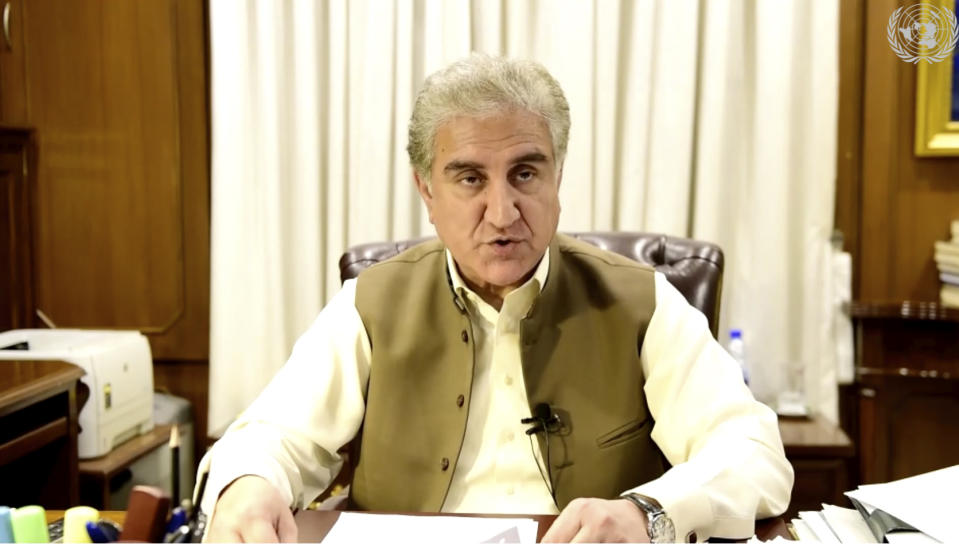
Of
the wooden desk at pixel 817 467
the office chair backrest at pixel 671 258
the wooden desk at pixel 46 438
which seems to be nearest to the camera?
the office chair backrest at pixel 671 258

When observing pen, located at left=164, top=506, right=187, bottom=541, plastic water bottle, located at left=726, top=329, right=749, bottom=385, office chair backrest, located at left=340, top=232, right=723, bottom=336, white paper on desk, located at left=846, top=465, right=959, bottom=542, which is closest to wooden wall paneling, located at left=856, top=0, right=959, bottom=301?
plastic water bottle, located at left=726, top=329, right=749, bottom=385

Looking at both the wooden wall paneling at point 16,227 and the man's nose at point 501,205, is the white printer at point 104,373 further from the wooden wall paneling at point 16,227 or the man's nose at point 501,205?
the man's nose at point 501,205

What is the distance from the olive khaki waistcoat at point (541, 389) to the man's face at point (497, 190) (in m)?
0.11

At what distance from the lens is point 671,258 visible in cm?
188

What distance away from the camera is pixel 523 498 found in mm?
1478

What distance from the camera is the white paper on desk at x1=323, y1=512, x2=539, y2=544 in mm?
1007

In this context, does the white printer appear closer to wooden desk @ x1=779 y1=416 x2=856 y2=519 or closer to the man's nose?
the man's nose

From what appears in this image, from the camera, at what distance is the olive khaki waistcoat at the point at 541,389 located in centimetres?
146

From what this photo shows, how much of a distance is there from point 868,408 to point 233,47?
7.42ft

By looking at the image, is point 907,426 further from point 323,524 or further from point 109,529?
point 109,529

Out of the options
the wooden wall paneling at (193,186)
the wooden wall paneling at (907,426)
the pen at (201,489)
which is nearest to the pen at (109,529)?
the pen at (201,489)

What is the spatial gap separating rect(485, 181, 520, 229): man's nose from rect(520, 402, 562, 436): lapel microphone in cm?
31

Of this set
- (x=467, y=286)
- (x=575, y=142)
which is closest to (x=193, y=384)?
(x=575, y=142)

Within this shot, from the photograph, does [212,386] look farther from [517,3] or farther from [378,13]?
[517,3]
